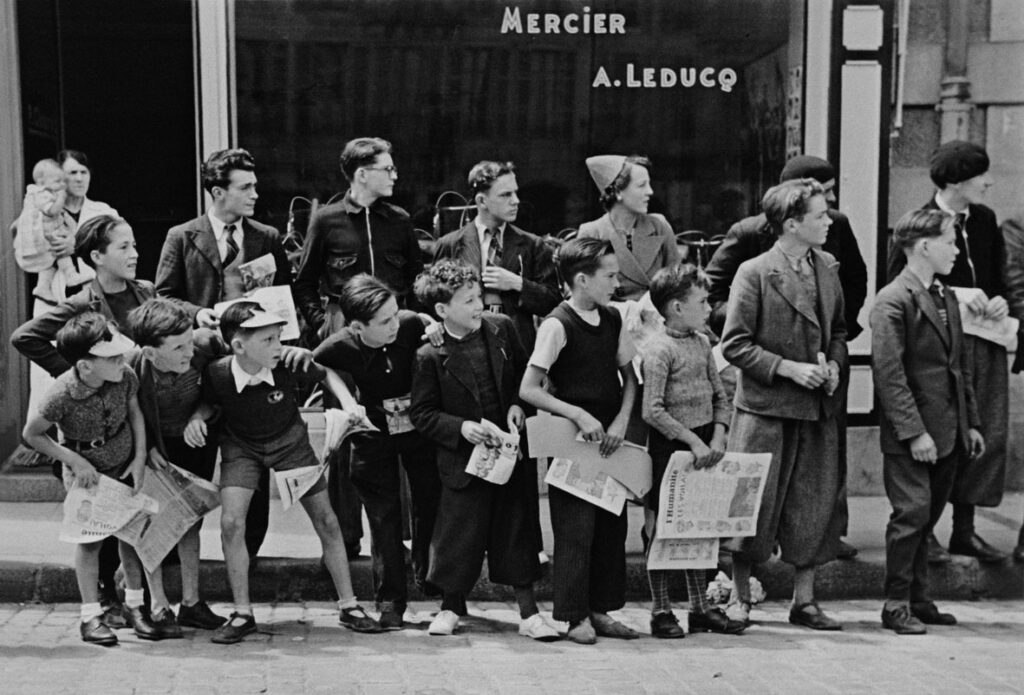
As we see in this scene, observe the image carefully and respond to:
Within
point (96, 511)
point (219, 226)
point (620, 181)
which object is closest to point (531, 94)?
point (620, 181)

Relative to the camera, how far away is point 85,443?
6.86 m

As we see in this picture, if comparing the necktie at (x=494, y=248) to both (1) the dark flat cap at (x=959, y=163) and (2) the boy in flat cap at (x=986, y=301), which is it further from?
(1) the dark flat cap at (x=959, y=163)

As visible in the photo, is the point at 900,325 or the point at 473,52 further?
the point at 473,52

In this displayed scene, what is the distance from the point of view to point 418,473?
23.9ft

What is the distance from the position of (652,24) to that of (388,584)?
401 centimetres

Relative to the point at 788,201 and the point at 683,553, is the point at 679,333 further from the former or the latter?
the point at 683,553

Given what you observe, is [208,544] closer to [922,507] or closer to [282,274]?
[282,274]

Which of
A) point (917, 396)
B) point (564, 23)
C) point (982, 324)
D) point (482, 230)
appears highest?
point (564, 23)

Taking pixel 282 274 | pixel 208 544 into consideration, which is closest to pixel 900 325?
pixel 282 274

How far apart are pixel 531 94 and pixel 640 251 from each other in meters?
2.03

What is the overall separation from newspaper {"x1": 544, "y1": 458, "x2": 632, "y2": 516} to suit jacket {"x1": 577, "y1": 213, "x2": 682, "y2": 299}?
1136 mm

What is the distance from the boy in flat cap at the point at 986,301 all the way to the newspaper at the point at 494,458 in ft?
7.25

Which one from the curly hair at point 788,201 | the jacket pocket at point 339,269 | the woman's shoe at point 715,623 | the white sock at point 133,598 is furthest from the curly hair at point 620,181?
the white sock at point 133,598

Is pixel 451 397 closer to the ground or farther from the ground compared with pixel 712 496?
farther from the ground
